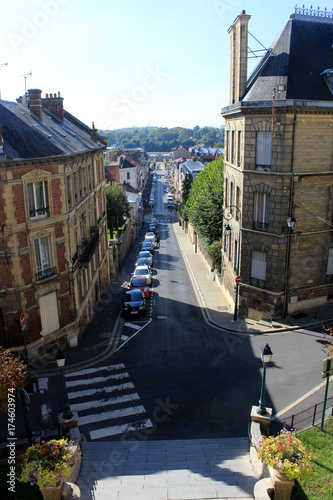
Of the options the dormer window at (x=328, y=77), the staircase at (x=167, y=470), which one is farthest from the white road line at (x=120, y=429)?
the dormer window at (x=328, y=77)

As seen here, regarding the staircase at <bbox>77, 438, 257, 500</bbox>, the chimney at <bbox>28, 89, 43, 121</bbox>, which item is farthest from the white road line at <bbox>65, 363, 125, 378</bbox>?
the chimney at <bbox>28, 89, 43, 121</bbox>

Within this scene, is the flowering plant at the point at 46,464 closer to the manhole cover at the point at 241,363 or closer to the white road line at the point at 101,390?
the white road line at the point at 101,390

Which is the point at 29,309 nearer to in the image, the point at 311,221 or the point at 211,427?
the point at 211,427

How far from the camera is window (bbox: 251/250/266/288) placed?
23.4 meters

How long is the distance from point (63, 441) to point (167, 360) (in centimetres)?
1036

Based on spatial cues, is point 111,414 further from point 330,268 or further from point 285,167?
point 330,268

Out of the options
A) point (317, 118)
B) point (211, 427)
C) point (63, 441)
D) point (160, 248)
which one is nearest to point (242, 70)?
point (317, 118)

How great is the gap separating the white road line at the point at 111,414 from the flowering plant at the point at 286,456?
22.5ft

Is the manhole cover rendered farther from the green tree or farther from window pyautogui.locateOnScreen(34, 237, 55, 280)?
the green tree

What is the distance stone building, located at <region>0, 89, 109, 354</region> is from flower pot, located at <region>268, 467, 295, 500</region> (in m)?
12.9

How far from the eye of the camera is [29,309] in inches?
741

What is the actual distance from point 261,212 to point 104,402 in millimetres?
13362

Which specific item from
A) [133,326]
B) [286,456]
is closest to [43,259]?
[133,326]

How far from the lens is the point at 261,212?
23.0 m
